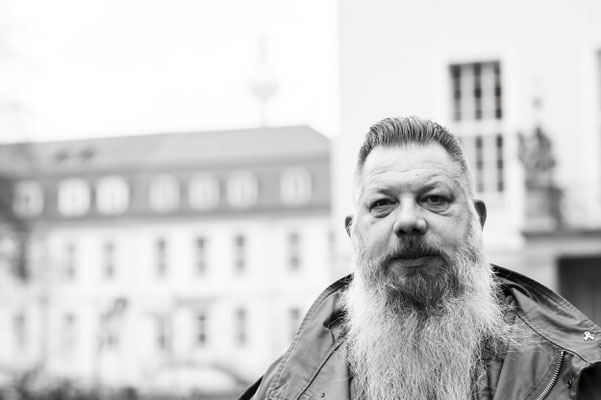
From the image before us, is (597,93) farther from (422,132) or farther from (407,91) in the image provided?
(422,132)

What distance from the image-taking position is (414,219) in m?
2.89

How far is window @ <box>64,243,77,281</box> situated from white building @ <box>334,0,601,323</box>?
4316cm

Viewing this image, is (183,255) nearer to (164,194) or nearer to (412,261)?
(164,194)

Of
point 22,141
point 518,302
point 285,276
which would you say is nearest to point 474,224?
point 518,302

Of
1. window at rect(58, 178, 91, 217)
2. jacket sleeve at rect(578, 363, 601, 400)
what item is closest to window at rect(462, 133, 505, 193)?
jacket sleeve at rect(578, 363, 601, 400)

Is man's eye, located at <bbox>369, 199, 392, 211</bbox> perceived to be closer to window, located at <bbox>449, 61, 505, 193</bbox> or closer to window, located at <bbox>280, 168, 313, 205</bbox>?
window, located at <bbox>449, 61, 505, 193</bbox>

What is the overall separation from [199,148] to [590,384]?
61624 mm

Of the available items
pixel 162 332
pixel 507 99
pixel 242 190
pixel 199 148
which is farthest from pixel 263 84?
pixel 507 99

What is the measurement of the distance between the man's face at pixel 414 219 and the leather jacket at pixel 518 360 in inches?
9.5

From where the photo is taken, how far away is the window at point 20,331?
2408 inches

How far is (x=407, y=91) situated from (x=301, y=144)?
42.8 m

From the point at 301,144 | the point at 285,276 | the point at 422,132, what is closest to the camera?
the point at 422,132

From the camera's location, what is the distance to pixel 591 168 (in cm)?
1800

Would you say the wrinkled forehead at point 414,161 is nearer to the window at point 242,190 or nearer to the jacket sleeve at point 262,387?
the jacket sleeve at point 262,387
